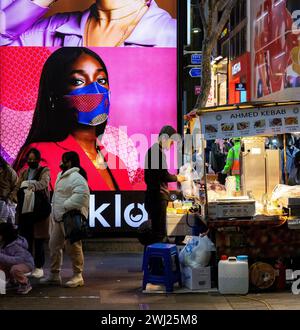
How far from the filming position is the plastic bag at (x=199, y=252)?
346 inches

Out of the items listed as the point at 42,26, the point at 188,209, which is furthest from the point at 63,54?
the point at 188,209

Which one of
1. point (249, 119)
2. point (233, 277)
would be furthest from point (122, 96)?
point (233, 277)

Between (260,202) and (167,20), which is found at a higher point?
(167,20)

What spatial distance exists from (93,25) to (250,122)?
4849 millimetres

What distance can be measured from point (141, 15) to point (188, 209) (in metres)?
4.24

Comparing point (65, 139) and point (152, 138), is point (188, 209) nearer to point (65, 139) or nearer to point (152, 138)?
point (152, 138)

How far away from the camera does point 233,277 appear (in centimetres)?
855

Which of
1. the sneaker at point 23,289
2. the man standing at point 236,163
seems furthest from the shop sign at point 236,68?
the sneaker at point 23,289

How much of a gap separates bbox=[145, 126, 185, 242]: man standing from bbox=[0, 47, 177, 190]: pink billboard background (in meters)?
2.34

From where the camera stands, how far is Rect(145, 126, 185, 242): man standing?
10117 millimetres

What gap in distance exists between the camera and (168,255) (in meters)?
8.71

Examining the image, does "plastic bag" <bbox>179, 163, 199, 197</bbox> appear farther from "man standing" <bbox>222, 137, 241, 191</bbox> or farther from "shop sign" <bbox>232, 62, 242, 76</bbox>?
"shop sign" <bbox>232, 62, 242, 76</bbox>

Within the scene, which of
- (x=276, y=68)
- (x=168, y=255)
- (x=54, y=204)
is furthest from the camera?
(x=276, y=68)

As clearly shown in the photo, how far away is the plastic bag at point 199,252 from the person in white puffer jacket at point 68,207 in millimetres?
1494
